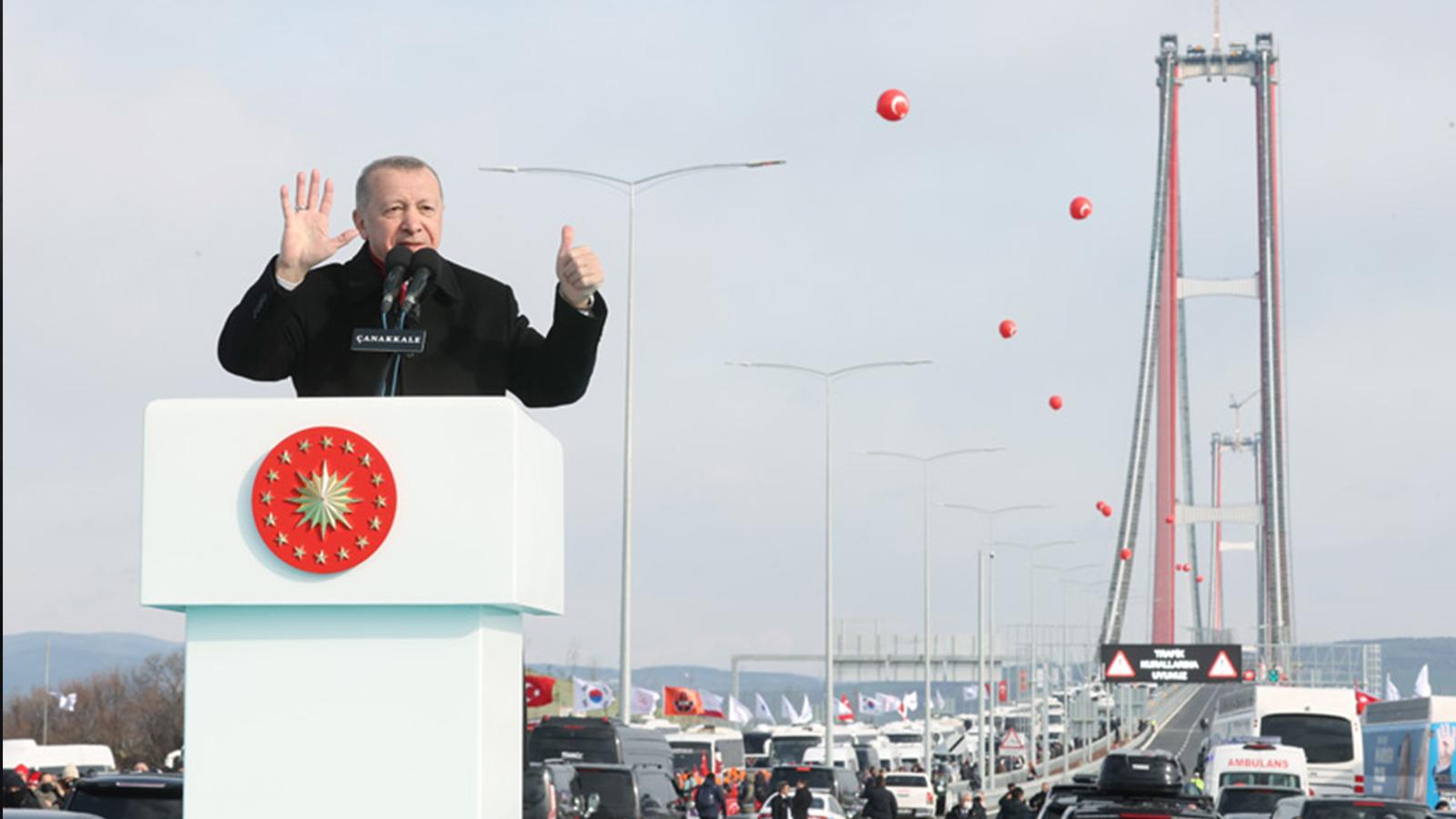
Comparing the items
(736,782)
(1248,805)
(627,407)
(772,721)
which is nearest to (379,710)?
(1248,805)

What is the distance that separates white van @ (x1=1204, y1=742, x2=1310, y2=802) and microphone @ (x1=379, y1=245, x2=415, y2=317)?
34080 millimetres

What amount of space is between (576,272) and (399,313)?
1.47ft

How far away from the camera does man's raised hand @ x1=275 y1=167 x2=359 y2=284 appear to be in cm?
550

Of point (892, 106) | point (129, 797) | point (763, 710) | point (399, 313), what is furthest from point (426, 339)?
point (763, 710)

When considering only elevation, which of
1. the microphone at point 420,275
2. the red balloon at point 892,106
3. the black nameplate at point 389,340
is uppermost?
the red balloon at point 892,106

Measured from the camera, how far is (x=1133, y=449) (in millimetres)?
106125

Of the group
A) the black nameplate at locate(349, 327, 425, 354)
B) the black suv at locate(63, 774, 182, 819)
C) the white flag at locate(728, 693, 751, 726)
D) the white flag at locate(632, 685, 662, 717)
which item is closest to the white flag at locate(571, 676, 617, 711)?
the white flag at locate(632, 685, 662, 717)

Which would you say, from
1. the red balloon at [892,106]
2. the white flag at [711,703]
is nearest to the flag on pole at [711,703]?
the white flag at [711,703]

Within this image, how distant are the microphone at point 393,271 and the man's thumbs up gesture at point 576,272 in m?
0.38

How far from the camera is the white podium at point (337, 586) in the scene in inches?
187

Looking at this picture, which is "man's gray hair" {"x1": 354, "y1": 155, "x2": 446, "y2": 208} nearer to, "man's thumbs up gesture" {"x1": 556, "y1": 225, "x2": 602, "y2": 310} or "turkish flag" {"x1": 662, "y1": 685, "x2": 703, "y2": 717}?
"man's thumbs up gesture" {"x1": 556, "y1": 225, "x2": 602, "y2": 310}

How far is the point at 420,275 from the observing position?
5348mm

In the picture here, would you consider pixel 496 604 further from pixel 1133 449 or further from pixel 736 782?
pixel 1133 449

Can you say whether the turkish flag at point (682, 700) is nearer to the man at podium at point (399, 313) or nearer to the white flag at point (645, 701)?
the white flag at point (645, 701)
